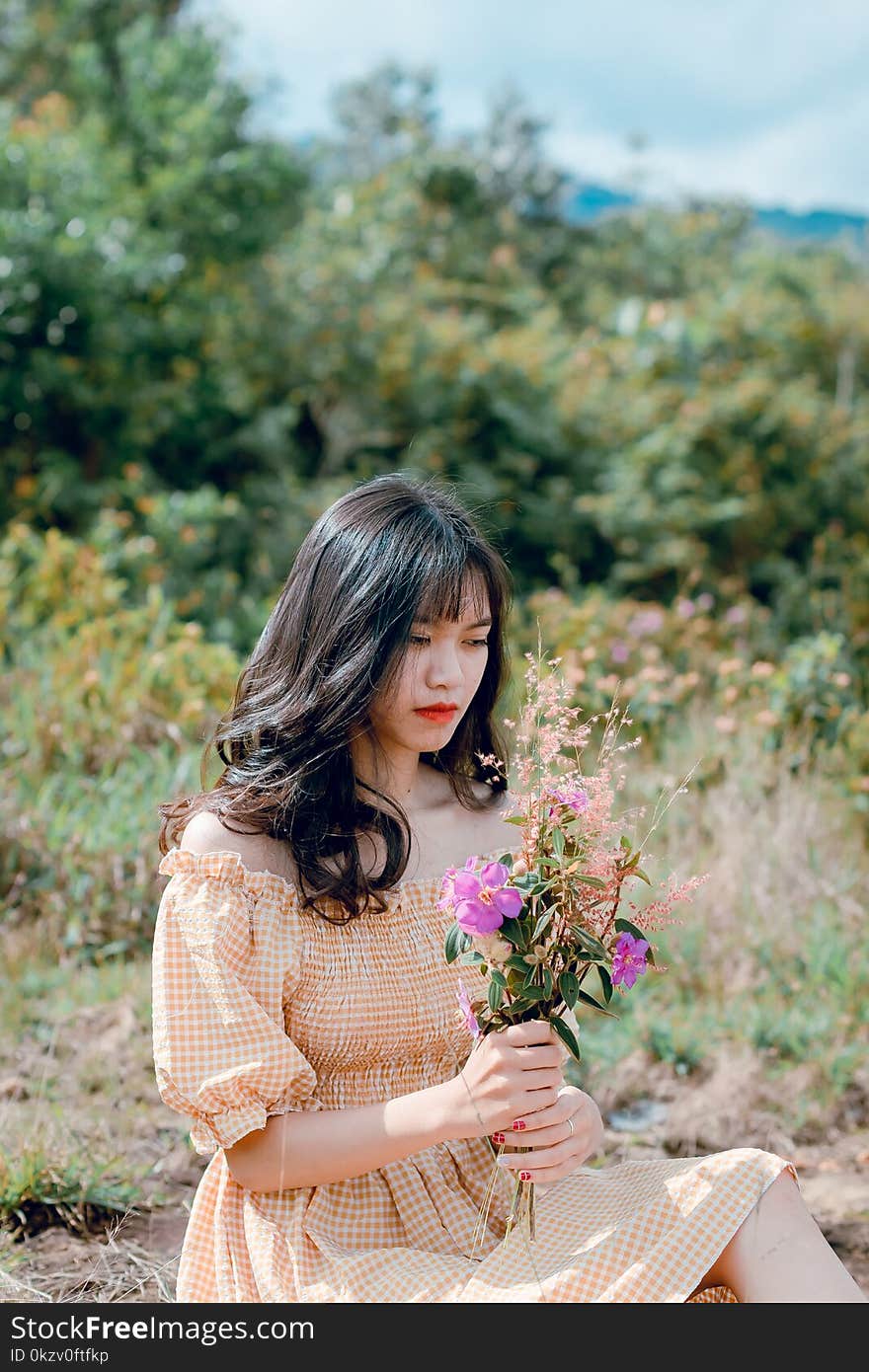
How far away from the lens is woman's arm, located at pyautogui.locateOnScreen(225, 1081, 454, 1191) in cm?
174

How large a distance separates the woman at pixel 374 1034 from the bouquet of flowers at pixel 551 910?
6 centimetres

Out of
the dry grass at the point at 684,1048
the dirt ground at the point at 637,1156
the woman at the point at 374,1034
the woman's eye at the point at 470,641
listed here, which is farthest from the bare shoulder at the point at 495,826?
the dirt ground at the point at 637,1156

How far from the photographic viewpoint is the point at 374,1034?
1947mm

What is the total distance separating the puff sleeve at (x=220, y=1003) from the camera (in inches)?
69.1

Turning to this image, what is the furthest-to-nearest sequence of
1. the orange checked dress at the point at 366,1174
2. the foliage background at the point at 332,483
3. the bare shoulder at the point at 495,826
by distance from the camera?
the foliage background at the point at 332,483 → the bare shoulder at the point at 495,826 → the orange checked dress at the point at 366,1174

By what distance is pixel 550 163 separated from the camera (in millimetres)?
16141

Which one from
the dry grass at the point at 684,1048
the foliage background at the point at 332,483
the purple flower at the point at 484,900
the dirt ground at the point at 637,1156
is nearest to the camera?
the purple flower at the point at 484,900

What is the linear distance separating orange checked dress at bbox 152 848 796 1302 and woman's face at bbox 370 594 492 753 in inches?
9.6

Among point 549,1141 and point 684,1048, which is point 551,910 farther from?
point 684,1048

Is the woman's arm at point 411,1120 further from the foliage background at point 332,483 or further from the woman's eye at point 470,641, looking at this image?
the foliage background at point 332,483

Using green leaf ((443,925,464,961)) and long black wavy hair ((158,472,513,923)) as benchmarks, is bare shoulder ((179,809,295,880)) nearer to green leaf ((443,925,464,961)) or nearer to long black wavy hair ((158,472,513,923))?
long black wavy hair ((158,472,513,923))

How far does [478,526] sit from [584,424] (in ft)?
21.1
